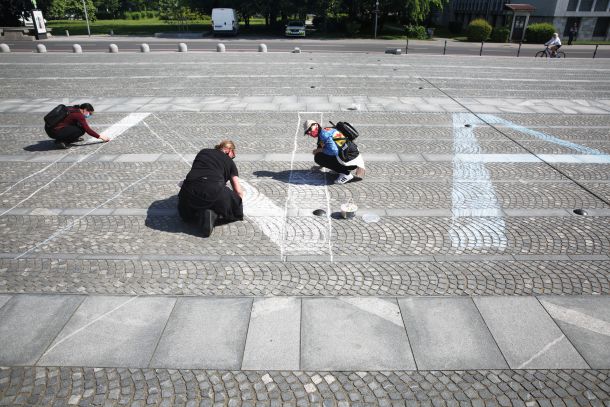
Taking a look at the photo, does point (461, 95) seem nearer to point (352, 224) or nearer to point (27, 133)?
point (352, 224)

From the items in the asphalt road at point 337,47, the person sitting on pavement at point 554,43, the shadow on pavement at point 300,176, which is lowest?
the shadow on pavement at point 300,176

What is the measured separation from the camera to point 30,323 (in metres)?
4.75

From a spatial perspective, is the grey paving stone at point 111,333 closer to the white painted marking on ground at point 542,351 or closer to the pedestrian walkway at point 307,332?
the pedestrian walkway at point 307,332

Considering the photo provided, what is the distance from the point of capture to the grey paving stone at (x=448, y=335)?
14.1ft

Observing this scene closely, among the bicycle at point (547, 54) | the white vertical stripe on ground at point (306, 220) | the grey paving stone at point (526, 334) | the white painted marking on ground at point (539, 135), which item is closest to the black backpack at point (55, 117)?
the white vertical stripe on ground at point (306, 220)

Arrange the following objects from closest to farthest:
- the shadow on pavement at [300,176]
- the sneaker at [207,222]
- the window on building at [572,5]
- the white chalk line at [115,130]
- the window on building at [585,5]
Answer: the sneaker at [207,222] → the white chalk line at [115,130] → the shadow on pavement at [300,176] → the window on building at [572,5] → the window on building at [585,5]

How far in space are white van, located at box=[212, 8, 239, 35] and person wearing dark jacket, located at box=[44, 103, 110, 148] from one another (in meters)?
34.7

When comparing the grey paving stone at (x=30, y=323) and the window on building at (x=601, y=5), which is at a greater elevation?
Answer: the window on building at (x=601, y=5)

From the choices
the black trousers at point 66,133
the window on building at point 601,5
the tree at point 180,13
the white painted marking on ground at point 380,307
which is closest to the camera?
the white painted marking on ground at point 380,307

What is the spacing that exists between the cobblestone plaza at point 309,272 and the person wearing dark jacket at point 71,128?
436 mm

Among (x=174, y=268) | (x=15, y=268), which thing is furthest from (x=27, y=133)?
(x=174, y=268)

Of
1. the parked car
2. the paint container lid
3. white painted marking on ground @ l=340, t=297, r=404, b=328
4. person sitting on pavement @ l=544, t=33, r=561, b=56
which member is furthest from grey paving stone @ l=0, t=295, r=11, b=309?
the parked car

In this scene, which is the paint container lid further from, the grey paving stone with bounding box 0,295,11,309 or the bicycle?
the bicycle

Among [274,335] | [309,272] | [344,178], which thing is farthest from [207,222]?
[344,178]
